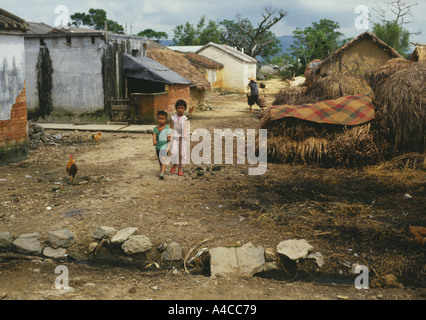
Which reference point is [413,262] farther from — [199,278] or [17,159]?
[17,159]

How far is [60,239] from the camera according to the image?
470 centimetres

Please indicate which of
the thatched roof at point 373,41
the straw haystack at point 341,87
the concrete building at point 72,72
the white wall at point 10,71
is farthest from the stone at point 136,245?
the thatched roof at point 373,41

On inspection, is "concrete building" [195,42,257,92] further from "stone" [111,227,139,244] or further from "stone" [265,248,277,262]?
"stone" [265,248,277,262]

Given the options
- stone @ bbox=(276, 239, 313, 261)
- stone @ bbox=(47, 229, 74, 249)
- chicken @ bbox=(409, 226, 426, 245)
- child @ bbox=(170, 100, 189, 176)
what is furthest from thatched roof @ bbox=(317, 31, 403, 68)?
stone @ bbox=(47, 229, 74, 249)

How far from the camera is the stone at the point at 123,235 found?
469 cm

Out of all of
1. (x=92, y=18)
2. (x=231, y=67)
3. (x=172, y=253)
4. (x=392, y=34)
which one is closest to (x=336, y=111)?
(x=172, y=253)

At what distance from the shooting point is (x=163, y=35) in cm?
6831

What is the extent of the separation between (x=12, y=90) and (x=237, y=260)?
22.4 feet

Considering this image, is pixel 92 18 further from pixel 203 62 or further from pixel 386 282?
pixel 386 282

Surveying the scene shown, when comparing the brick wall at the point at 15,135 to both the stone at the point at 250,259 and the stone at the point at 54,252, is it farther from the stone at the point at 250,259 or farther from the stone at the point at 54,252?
the stone at the point at 250,259

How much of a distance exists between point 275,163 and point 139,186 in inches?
129
